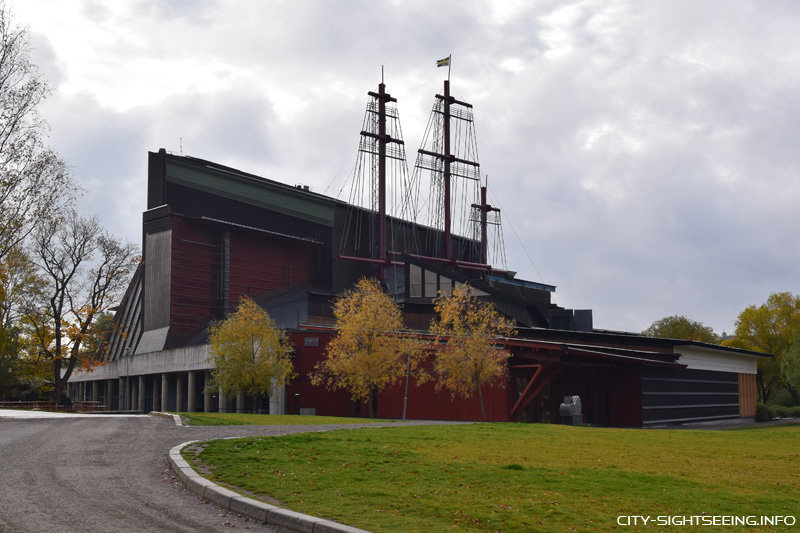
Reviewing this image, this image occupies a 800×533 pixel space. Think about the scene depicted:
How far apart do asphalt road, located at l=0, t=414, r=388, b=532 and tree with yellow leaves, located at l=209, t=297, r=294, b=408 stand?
26.7m

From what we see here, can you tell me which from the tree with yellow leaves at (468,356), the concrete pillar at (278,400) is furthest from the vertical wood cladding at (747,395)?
the concrete pillar at (278,400)

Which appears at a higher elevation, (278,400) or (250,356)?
(250,356)

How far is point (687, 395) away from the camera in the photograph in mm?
44688

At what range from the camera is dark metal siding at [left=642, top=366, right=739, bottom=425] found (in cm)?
4119

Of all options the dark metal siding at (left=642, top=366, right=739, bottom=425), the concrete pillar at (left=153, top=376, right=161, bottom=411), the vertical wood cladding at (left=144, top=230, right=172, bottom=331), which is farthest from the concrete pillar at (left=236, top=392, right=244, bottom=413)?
the dark metal siding at (left=642, top=366, right=739, bottom=425)

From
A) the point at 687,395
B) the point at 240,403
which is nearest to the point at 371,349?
the point at 240,403

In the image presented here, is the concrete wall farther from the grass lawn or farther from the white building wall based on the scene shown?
the grass lawn

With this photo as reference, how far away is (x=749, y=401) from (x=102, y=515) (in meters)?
52.2

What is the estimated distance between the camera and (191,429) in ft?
71.6

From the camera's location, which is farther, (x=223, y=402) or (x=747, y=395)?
(x=223, y=402)

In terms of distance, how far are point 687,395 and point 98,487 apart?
129 feet

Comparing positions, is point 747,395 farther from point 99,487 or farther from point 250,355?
point 99,487

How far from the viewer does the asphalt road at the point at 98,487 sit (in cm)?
930

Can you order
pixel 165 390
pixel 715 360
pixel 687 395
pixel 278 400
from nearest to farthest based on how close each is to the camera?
pixel 687 395
pixel 715 360
pixel 278 400
pixel 165 390
